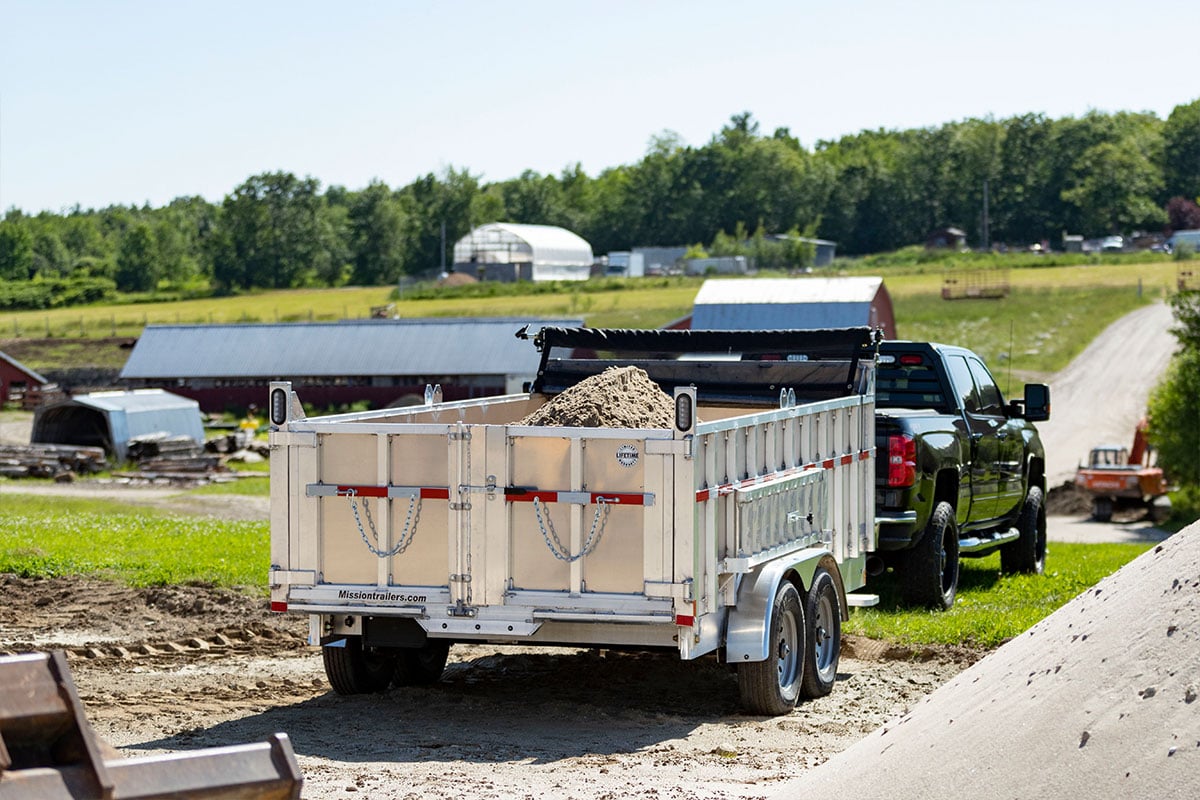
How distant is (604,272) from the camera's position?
126 m

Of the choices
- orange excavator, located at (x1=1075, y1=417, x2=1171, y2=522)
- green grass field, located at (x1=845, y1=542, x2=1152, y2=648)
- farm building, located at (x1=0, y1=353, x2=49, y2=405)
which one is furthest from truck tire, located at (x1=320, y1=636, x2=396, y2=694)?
farm building, located at (x1=0, y1=353, x2=49, y2=405)

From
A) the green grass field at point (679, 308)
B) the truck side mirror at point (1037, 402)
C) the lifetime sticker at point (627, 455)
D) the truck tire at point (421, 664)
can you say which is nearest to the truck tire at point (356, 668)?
the truck tire at point (421, 664)

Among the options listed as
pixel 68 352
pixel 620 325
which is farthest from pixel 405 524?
pixel 68 352

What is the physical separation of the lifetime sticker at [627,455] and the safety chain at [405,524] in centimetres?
127

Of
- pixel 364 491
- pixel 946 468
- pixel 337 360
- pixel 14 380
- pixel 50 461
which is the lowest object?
pixel 50 461

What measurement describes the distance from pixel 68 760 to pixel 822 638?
22.3ft

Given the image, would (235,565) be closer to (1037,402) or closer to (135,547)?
(135,547)

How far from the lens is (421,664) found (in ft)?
35.1

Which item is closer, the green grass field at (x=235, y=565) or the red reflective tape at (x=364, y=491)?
the red reflective tape at (x=364, y=491)

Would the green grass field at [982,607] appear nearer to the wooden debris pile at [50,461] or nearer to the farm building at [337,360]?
the wooden debris pile at [50,461]

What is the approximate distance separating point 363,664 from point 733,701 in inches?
96.5

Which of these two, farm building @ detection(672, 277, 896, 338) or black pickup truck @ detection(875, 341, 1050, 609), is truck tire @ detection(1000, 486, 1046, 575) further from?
farm building @ detection(672, 277, 896, 338)

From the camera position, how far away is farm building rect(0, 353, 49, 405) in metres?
60.7

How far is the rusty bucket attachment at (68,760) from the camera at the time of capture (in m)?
4.17
